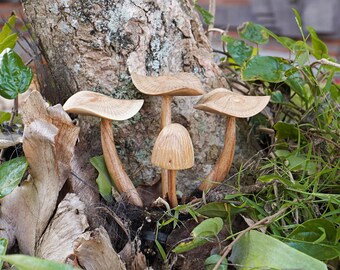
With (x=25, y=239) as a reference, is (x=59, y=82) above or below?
above

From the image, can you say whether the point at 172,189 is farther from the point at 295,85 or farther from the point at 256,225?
the point at 295,85

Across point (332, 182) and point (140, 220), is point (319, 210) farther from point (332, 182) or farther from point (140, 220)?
point (140, 220)

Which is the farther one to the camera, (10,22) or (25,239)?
(10,22)

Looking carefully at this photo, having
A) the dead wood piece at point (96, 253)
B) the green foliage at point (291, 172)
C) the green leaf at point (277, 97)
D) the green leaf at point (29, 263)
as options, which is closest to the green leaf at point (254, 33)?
the green foliage at point (291, 172)

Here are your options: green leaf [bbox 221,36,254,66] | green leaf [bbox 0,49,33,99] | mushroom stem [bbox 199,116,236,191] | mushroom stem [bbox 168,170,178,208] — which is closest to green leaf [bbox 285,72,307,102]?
green leaf [bbox 221,36,254,66]

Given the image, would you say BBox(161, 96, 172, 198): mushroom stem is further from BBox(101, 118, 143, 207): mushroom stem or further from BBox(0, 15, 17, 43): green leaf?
BBox(0, 15, 17, 43): green leaf

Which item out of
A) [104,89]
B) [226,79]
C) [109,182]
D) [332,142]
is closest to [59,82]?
[104,89]

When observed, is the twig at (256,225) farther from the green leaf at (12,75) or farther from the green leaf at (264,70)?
the green leaf at (12,75)
